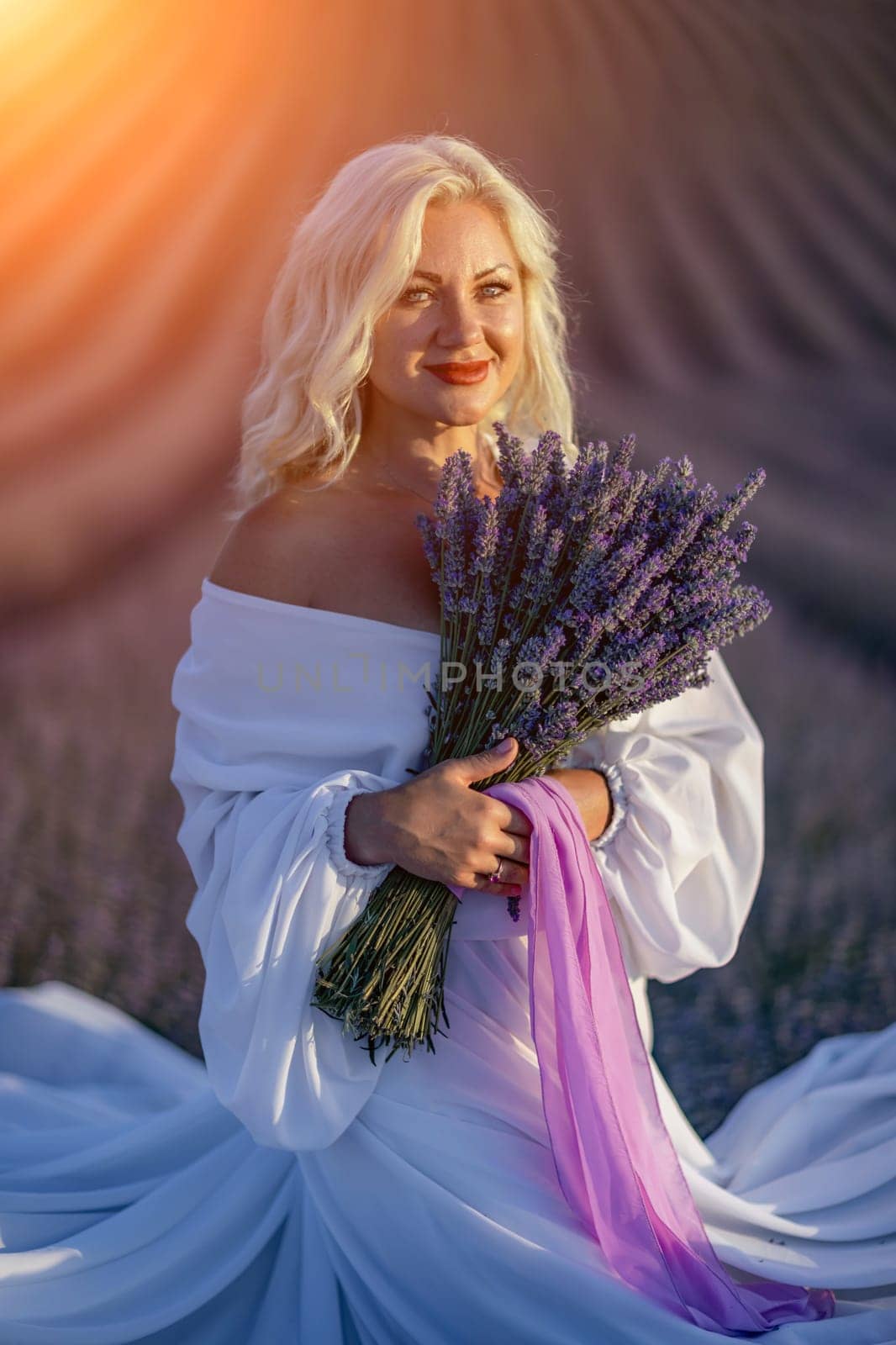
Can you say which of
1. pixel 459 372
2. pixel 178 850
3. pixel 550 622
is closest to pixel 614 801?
pixel 550 622

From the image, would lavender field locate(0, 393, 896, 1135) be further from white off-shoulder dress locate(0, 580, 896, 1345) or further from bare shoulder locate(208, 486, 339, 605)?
bare shoulder locate(208, 486, 339, 605)

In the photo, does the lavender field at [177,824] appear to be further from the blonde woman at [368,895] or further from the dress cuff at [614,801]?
A: the dress cuff at [614,801]

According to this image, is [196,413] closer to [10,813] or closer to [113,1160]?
[10,813]

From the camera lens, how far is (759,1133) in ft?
7.25

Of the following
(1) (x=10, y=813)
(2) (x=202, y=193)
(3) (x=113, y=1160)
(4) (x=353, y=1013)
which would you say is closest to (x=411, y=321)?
(4) (x=353, y=1013)

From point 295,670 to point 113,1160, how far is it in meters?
0.92

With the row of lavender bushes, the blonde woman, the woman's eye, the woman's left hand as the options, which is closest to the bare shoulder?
the blonde woman

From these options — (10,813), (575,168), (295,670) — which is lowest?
(10,813)

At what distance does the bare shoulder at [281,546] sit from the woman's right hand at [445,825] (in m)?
0.38

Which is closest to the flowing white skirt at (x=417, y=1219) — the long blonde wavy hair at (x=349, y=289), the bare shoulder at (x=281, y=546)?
the bare shoulder at (x=281, y=546)

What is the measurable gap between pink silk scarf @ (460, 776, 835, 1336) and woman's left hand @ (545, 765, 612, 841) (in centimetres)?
9

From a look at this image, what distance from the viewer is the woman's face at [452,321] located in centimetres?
181

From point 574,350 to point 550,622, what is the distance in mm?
2601

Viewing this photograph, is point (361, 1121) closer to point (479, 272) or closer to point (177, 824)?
point (479, 272)
